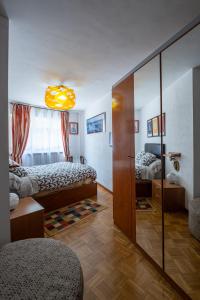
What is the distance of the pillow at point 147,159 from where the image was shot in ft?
5.39

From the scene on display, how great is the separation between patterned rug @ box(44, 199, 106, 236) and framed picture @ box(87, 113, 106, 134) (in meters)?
1.97

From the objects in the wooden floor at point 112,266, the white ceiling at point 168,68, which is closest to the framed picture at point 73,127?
Answer: the wooden floor at point 112,266

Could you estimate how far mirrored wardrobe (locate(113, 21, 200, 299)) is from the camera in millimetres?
1290

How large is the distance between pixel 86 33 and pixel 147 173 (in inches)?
66.2

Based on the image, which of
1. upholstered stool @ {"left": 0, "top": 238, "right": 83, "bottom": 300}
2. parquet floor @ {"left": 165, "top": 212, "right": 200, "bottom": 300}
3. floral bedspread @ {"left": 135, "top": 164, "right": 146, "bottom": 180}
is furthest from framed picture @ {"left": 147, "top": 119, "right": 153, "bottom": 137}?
upholstered stool @ {"left": 0, "top": 238, "right": 83, "bottom": 300}

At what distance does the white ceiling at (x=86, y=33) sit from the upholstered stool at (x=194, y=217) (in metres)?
1.71

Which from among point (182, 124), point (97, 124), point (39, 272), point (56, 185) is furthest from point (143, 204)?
point (97, 124)

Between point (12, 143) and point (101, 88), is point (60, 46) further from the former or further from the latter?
point (12, 143)

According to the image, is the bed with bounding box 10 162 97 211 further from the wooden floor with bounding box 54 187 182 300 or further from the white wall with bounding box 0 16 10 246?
the white wall with bounding box 0 16 10 246

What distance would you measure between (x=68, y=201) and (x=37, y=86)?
8.15 feet

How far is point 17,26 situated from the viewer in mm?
1470

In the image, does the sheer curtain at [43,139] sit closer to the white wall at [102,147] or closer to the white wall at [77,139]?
the white wall at [77,139]

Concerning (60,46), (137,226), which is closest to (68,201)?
(137,226)

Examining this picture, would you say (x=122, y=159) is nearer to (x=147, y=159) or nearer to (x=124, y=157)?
(x=124, y=157)
